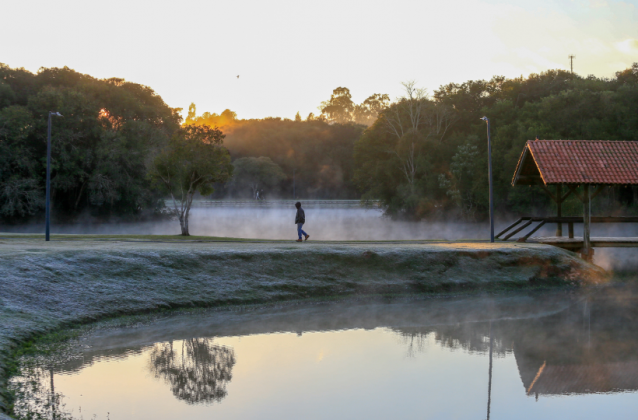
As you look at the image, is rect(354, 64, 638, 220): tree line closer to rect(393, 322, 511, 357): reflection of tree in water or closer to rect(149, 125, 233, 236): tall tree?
rect(149, 125, 233, 236): tall tree

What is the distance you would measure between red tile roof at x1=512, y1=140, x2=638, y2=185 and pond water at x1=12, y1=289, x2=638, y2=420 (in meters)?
8.16

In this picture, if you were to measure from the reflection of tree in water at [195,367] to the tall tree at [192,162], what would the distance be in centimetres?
2047

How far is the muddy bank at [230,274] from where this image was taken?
48.5ft

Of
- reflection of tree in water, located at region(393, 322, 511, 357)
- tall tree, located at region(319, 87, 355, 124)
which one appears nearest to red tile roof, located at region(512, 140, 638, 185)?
reflection of tree in water, located at region(393, 322, 511, 357)

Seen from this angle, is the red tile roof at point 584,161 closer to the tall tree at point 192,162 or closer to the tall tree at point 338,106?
the tall tree at point 192,162

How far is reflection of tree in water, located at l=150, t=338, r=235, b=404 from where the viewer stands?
30.9ft

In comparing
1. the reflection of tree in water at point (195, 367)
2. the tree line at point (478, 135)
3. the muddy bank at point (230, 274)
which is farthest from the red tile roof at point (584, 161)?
the tree line at point (478, 135)

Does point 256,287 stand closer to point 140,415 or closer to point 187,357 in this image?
point 187,357

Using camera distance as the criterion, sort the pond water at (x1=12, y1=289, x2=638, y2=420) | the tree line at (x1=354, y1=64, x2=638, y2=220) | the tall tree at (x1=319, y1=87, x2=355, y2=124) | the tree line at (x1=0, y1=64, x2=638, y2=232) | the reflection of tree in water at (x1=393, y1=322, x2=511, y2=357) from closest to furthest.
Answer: the pond water at (x1=12, y1=289, x2=638, y2=420) < the reflection of tree in water at (x1=393, y1=322, x2=511, y2=357) < the tree line at (x1=0, y1=64, x2=638, y2=232) < the tree line at (x1=354, y1=64, x2=638, y2=220) < the tall tree at (x1=319, y1=87, x2=355, y2=124)

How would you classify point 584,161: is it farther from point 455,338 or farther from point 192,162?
point 192,162

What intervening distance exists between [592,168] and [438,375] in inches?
653

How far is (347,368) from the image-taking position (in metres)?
10.7

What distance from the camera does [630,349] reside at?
39.5ft

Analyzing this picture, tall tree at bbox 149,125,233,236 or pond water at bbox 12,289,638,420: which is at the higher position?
tall tree at bbox 149,125,233,236
